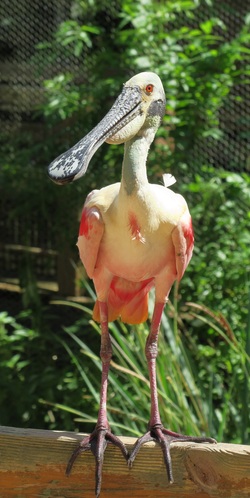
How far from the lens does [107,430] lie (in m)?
2.31

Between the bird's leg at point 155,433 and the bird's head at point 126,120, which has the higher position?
the bird's head at point 126,120

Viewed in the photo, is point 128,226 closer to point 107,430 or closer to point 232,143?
point 107,430

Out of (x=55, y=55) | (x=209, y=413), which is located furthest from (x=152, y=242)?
(x=55, y=55)

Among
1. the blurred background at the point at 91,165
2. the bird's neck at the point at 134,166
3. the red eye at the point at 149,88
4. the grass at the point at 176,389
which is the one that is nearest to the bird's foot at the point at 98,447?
the bird's neck at the point at 134,166

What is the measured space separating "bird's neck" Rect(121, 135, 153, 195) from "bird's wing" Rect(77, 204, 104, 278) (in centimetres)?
14

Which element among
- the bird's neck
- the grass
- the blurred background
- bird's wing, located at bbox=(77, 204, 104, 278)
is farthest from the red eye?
the blurred background

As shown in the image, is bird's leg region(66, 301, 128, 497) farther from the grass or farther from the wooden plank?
the grass

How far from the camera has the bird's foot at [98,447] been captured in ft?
7.05

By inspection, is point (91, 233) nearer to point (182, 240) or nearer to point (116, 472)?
point (182, 240)

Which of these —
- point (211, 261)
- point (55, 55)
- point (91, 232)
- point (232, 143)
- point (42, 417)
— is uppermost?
point (91, 232)

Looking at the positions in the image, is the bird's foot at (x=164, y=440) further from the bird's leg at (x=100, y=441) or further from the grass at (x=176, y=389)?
the grass at (x=176, y=389)

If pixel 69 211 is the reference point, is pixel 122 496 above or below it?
above

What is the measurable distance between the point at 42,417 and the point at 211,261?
132 centimetres

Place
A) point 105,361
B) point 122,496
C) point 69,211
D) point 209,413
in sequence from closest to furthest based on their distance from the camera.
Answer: point 122,496
point 105,361
point 209,413
point 69,211
